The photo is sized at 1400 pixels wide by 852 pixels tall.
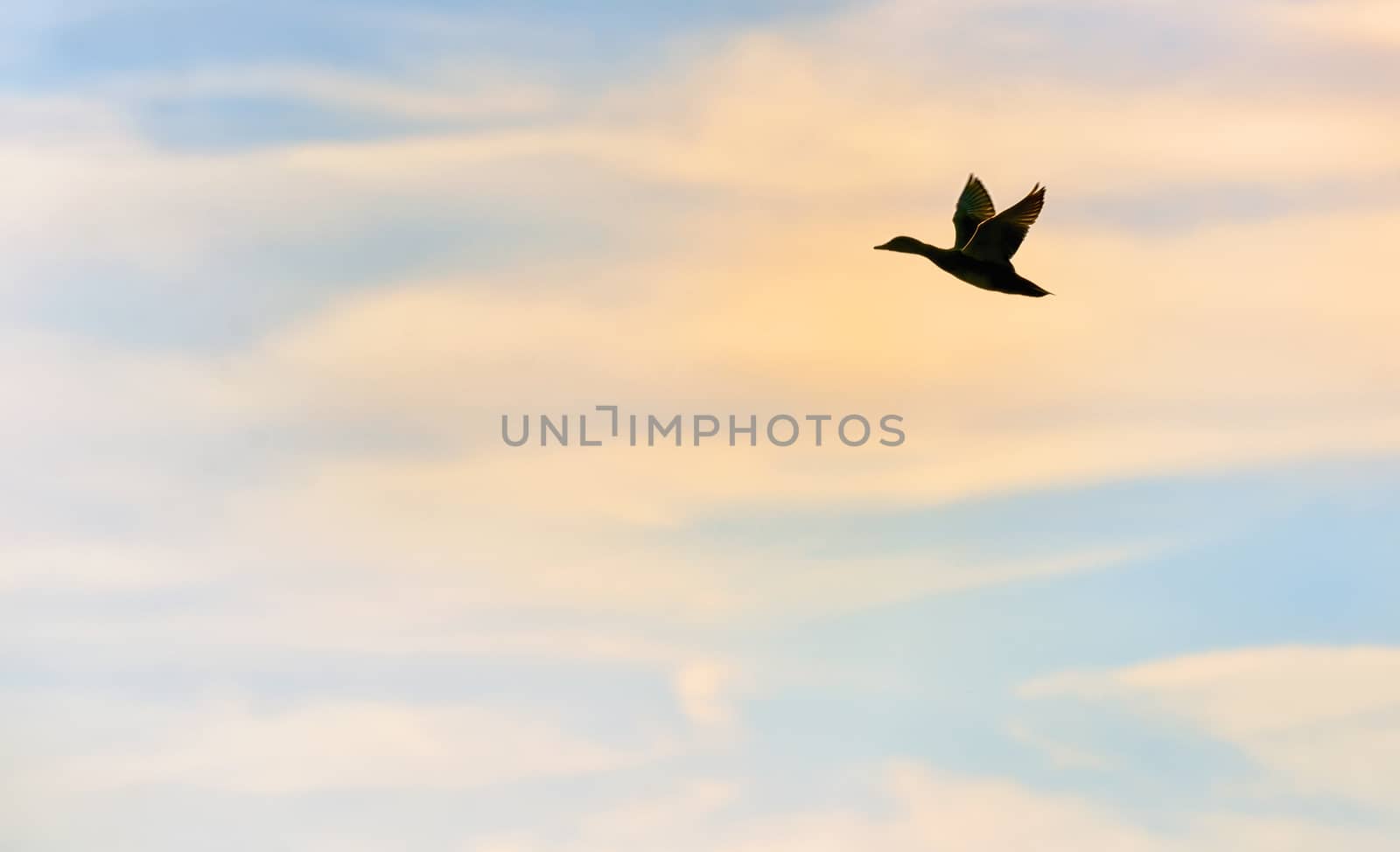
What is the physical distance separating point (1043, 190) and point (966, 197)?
230cm

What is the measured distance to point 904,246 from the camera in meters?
62.8

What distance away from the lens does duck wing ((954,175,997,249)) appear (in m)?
62.5

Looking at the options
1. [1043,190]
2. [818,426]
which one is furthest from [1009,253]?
[818,426]

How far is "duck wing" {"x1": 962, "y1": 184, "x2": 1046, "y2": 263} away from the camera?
2416 inches

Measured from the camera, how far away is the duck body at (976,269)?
204ft

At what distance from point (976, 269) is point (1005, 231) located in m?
1.40

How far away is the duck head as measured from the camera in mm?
62656

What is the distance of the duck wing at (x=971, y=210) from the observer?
62531 mm

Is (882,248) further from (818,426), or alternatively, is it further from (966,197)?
(818,426)

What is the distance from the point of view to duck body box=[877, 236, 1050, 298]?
204 feet

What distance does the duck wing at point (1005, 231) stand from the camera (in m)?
61.4

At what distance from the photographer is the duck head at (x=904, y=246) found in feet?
206

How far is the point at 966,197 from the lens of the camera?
206 feet

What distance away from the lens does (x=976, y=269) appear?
205ft
